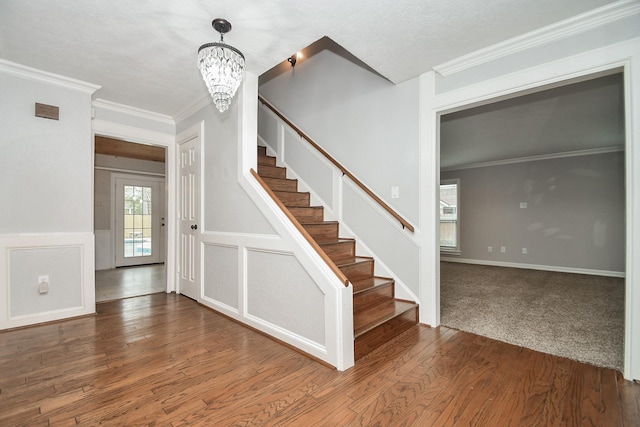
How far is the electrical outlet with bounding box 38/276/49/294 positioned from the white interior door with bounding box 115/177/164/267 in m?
3.85

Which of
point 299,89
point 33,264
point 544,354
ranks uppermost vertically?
point 299,89

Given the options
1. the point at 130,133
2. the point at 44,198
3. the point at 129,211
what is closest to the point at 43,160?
the point at 44,198

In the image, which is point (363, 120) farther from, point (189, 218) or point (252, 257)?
point (189, 218)

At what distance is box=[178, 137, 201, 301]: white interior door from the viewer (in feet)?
12.1

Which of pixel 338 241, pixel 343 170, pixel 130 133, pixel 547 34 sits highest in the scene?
pixel 547 34

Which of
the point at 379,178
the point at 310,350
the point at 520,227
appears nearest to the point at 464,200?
the point at 520,227

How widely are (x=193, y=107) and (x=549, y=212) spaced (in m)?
7.02

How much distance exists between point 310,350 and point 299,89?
3670 millimetres

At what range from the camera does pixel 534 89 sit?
7.40 ft

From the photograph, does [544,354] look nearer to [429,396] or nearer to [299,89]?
[429,396]

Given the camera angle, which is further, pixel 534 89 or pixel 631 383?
pixel 534 89

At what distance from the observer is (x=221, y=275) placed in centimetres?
325

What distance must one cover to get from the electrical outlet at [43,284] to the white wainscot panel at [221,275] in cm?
151

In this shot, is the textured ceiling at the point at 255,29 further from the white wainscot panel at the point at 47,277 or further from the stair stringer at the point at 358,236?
the white wainscot panel at the point at 47,277
